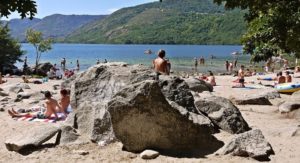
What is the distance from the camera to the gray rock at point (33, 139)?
11.0 meters

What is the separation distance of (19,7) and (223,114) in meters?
7.57

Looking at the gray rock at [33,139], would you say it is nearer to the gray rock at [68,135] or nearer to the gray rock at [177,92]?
the gray rock at [68,135]

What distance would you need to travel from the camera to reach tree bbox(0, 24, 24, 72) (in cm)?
4769

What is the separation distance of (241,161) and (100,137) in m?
3.68

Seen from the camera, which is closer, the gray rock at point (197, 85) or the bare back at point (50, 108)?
the bare back at point (50, 108)

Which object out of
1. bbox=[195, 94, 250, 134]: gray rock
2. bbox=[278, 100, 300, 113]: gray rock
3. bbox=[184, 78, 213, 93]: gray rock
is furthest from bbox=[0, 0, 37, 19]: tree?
bbox=[184, 78, 213, 93]: gray rock

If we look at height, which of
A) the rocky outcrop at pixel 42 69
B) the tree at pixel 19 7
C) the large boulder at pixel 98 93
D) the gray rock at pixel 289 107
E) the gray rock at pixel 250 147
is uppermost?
the tree at pixel 19 7

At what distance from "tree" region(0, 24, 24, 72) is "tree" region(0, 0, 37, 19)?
4360 cm

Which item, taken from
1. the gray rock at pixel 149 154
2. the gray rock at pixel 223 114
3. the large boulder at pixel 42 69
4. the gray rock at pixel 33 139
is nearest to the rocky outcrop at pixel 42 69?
the large boulder at pixel 42 69

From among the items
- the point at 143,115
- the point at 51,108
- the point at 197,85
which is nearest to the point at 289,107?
the point at 197,85

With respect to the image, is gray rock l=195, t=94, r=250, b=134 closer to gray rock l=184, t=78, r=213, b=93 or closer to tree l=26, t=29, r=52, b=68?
gray rock l=184, t=78, r=213, b=93

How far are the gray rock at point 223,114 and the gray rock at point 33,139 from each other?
409cm

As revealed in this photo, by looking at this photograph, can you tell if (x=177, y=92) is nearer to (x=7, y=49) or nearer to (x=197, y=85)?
(x=197, y=85)

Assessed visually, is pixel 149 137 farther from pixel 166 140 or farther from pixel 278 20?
pixel 278 20
